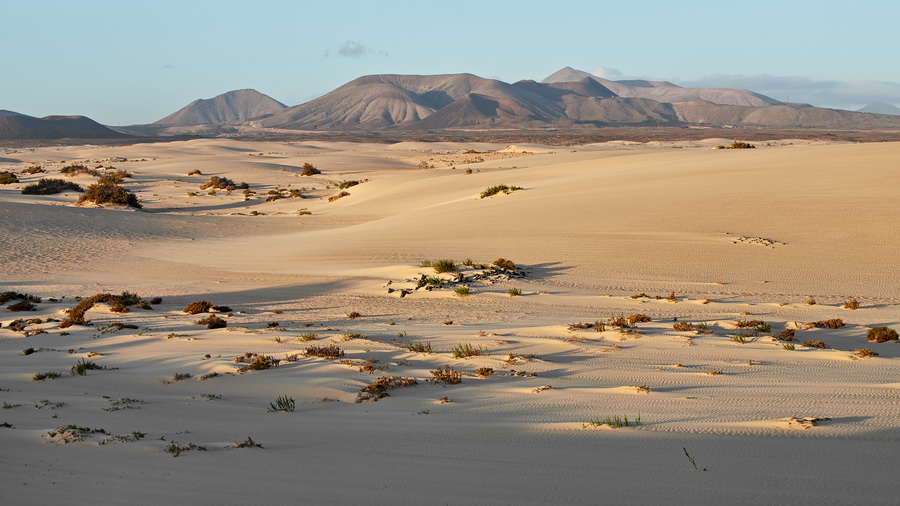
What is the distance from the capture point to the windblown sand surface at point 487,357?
4.20 meters

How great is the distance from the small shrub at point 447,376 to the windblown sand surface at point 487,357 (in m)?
0.09

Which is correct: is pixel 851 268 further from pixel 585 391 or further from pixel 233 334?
pixel 233 334

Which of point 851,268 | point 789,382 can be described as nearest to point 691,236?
point 851,268

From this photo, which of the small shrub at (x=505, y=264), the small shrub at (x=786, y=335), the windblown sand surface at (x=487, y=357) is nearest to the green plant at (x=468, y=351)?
the windblown sand surface at (x=487, y=357)

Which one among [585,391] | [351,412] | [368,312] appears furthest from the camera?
[368,312]

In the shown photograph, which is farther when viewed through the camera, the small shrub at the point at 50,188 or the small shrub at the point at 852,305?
the small shrub at the point at 50,188

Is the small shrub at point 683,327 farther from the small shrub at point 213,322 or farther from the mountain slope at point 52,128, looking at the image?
the mountain slope at point 52,128

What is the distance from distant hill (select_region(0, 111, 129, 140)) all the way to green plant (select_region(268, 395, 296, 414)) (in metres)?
136

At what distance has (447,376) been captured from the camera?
21.4 feet

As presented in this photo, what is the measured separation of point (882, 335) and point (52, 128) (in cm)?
15270

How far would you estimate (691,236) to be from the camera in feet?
49.9

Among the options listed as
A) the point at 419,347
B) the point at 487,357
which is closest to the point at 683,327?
the point at 487,357

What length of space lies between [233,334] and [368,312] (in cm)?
214

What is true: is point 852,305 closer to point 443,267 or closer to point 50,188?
point 443,267
